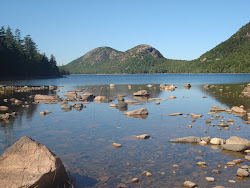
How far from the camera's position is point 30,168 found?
7441 mm

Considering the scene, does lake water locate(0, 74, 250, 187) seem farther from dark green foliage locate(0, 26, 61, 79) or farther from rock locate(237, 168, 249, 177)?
dark green foliage locate(0, 26, 61, 79)

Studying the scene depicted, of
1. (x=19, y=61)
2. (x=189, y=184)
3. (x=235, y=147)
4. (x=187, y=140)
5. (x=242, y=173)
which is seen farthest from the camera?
(x=19, y=61)

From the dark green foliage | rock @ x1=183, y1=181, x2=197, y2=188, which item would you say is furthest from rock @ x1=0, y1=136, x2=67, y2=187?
the dark green foliage

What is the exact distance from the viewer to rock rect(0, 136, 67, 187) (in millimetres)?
7089

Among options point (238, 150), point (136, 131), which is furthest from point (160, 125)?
point (238, 150)

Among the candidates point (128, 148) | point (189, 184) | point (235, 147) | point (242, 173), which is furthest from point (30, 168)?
point (235, 147)

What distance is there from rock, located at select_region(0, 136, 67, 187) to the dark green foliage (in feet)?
310

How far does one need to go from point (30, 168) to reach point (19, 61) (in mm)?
113340

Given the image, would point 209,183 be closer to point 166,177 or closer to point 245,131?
point 166,177

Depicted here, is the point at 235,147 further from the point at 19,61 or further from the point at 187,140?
the point at 19,61

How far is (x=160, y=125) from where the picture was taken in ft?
55.2

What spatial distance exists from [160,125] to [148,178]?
8.39 meters

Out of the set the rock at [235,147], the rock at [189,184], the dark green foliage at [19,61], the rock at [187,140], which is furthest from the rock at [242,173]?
the dark green foliage at [19,61]

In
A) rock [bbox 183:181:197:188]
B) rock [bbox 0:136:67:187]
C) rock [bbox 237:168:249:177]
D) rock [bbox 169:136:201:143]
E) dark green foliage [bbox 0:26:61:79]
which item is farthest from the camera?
dark green foliage [bbox 0:26:61:79]
